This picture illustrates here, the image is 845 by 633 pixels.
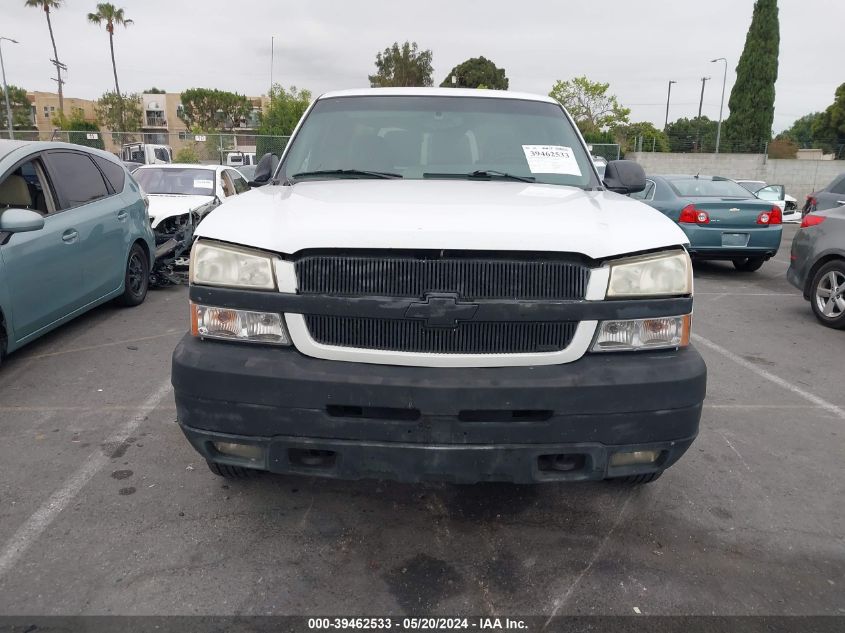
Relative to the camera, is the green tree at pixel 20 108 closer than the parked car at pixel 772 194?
No

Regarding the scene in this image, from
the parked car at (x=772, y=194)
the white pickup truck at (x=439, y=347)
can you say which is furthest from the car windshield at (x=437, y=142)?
the parked car at (x=772, y=194)

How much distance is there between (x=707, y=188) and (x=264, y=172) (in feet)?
28.7

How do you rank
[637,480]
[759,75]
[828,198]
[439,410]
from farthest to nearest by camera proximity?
[759,75] → [828,198] → [637,480] → [439,410]

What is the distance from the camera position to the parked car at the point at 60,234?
15.4ft

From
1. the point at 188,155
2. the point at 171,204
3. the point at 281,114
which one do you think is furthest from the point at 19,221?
the point at 281,114

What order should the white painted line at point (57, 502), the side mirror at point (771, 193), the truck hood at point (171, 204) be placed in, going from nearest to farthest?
1. the white painted line at point (57, 502)
2. the truck hood at point (171, 204)
3. the side mirror at point (771, 193)

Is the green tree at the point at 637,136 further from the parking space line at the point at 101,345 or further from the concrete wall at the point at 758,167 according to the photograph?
the parking space line at the point at 101,345

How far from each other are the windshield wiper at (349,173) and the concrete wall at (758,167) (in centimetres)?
3405

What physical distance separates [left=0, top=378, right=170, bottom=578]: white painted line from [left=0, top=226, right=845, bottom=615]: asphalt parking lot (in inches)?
0.4

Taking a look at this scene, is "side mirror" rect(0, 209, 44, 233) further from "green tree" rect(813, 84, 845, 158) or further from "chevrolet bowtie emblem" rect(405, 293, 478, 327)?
"green tree" rect(813, 84, 845, 158)

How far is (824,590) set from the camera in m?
2.55

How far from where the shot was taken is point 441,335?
2.41m

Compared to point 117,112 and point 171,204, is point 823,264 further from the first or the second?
point 117,112

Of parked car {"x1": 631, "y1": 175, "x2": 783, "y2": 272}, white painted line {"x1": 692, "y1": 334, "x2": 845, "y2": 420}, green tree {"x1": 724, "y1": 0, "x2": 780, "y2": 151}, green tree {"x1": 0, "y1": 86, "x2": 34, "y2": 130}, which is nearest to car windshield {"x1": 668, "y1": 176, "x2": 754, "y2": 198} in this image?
parked car {"x1": 631, "y1": 175, "x2": 783, "y2": 272}
